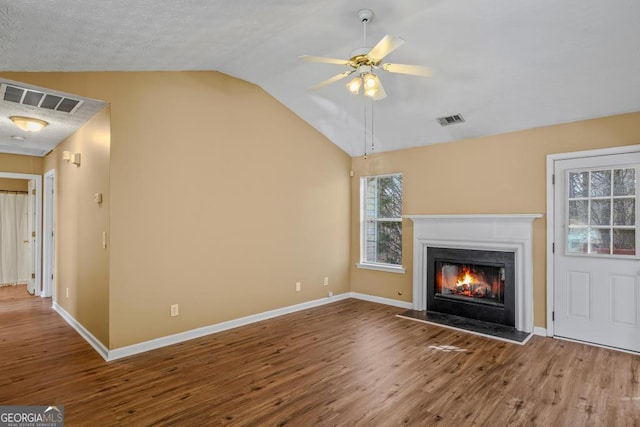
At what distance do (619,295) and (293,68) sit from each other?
4452 millimetres

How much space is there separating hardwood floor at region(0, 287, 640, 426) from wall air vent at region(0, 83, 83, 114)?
262 centimetres

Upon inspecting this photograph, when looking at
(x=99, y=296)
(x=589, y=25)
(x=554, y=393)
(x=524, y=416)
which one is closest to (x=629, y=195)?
(x=589, y=25)

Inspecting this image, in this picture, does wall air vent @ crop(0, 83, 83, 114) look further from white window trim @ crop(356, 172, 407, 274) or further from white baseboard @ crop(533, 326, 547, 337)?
white baseboard @ crop(533, 326, 547, 337)

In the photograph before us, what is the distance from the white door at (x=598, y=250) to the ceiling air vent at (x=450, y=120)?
126 centimetres

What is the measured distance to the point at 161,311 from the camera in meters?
3.77

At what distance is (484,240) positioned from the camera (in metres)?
4.57

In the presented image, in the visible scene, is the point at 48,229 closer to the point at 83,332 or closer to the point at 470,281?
the point at 83,332

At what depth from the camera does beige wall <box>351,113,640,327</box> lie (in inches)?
153

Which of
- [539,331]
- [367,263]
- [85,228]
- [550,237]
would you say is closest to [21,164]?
[85,228]

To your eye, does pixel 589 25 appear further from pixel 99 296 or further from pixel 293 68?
pixel 99 296

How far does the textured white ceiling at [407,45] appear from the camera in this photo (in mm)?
2449

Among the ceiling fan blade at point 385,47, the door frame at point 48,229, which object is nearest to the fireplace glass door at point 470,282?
the ceiling fan blade at point 385,47
